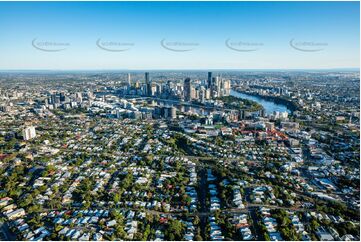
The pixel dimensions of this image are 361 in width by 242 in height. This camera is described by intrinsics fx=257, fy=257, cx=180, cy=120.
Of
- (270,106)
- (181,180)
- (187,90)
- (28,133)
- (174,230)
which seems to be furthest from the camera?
(187,90)

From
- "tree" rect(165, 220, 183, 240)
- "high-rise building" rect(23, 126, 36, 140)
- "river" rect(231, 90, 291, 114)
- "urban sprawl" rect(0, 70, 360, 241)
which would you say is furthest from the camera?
"river" rect(231, 90, 291, 114)

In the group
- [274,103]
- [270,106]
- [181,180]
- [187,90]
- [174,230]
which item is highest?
[187,90]

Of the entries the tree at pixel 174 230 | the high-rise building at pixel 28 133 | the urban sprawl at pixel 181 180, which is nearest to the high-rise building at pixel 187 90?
the urban sprawl at pixel 181 180

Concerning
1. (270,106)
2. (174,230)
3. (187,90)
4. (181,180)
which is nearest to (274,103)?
(270,106)

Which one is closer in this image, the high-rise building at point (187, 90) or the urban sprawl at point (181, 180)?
the urban sprawl at point (181, 180)

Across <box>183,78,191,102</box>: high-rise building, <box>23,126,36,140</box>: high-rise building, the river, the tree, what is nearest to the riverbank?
the river

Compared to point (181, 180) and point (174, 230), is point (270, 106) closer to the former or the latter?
point (181, 180)

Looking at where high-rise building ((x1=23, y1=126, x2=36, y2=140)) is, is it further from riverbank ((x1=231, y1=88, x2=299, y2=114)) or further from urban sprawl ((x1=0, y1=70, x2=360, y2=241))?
riverbank ((x1=231, y1=88, x2=299, y2=114))

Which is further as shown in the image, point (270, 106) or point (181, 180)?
point (270, 106)

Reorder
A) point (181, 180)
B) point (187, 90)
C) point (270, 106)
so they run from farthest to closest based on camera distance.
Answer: point (187, 90) → point (270, 106) → point (181, 180)

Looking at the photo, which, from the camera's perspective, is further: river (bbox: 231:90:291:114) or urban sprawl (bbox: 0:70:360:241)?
river (bbox: 231:90:291:114)

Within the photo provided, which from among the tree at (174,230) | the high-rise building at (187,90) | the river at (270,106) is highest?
the high-rise building at (187,90)

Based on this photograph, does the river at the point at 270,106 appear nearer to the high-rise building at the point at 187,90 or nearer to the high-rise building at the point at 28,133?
the high-rise building at the point at 187,90
